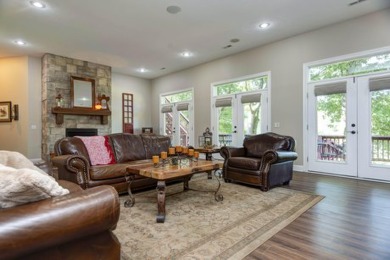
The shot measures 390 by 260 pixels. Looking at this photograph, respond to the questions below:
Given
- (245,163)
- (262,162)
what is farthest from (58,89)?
(262,162)

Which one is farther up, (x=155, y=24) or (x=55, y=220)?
(x=155, y=24)

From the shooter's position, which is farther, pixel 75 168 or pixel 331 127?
pixel 331 127

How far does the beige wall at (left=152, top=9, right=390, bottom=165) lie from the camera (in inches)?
166

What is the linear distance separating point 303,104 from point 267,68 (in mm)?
1299

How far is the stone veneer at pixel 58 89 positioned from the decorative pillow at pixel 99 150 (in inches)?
129

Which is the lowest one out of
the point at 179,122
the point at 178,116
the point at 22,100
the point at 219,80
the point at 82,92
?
the point at 179,122

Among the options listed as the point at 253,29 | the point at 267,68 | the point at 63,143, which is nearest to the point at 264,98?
the point at 267,68

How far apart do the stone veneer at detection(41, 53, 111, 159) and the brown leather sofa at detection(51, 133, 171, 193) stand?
332 centimetres

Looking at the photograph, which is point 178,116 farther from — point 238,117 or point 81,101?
point 81,101

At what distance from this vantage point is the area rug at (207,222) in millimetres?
1834

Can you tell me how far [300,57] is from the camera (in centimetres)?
505

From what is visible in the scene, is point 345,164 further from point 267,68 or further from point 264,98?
point 267,68

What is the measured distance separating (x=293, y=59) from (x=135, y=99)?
595cm

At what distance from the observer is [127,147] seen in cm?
402
